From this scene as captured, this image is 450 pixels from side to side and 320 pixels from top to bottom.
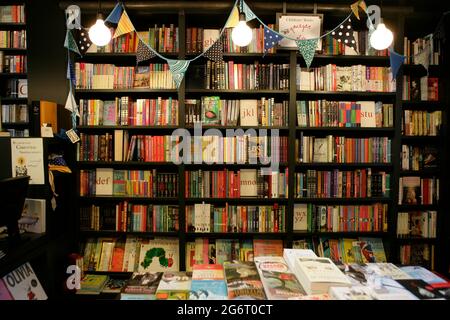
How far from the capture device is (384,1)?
2.54m

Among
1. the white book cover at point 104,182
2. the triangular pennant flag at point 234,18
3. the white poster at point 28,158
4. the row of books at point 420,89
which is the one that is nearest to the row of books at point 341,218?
the row of books at point 420,89

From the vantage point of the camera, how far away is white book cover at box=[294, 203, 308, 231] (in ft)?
8.30

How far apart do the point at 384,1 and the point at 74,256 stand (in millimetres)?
3636

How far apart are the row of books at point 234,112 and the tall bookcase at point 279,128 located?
68 millimetres

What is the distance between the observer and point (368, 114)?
8.26ft

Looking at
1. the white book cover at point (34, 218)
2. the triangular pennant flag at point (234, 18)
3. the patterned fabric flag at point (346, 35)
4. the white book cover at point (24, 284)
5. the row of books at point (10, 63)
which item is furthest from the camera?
the row of books at point (10, 63)

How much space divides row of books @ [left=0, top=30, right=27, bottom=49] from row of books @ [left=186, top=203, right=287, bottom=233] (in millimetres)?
2636

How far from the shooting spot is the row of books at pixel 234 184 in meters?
2.50

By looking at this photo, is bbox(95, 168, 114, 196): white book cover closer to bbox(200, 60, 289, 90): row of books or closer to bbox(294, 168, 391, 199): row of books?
bbox(200, 60, 289, 90): row of books

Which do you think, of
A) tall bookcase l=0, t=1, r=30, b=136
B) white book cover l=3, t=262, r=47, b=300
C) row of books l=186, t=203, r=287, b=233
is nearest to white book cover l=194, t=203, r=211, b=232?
row of books l=186, t=203, r=287, b=233

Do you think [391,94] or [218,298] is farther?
[391,94]

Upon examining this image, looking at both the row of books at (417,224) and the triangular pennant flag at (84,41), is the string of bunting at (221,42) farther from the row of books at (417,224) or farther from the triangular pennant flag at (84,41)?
the row of books at (417,224)
